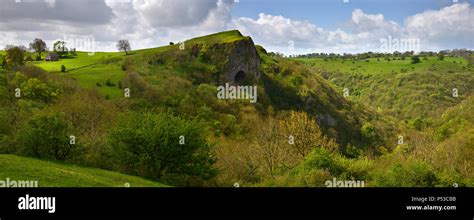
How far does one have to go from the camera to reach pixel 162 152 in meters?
36.2

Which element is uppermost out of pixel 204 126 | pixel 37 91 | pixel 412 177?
pixel 37 91

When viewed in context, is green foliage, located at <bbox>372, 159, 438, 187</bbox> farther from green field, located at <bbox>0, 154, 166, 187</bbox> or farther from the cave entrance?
the cave entrance

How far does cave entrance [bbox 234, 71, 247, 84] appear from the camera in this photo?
160750mm

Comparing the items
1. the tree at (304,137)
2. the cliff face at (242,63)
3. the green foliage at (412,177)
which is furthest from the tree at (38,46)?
the green foliage at (412,177)

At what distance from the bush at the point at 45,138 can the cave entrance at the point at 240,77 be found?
123500 mm

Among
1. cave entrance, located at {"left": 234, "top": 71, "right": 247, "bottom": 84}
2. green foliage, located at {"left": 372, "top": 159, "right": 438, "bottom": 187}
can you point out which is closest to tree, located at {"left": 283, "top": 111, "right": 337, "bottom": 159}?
green foliage, located at {"left": 372, "top": 159, "right": 438, "bottom": 187}

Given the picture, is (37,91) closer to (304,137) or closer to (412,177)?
(304,137)

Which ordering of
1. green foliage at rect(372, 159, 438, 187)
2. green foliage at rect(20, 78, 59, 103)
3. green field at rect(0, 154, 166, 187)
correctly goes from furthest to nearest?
green foliage at rect(20, 78, 59, 103) < green foliage at rect(372, 159, 438, 187) < green field at rect(0, 154, 166, 187)

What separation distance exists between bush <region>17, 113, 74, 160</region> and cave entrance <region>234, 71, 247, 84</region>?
123 m

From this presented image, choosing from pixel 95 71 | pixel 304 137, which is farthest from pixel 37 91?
pixel 304 137

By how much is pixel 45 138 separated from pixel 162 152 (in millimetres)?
10385

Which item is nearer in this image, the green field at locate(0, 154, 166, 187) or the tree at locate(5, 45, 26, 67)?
the green field at locate(0, 154, 166, 187)
